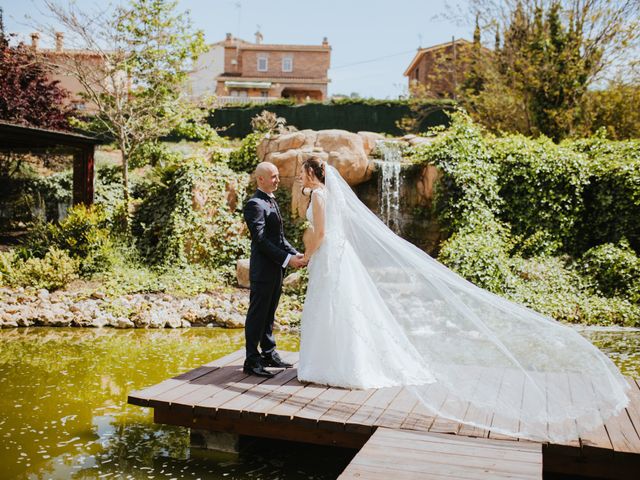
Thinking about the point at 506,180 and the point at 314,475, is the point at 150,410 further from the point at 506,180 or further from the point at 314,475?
the point at 506,180

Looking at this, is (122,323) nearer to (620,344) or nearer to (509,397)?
(509,397)

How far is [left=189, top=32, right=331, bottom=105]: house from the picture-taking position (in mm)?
47312

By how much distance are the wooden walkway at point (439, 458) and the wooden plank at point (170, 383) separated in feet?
6.17

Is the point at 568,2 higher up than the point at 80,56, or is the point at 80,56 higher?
the point at 568,2

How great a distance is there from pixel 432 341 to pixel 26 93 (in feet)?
51.0

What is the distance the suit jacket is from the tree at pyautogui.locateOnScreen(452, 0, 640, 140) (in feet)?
41.8

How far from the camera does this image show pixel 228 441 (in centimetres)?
496

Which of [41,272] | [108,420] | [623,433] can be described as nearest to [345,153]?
[41,272]

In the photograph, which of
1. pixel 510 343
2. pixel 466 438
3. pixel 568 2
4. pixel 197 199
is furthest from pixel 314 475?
pixel 568 2

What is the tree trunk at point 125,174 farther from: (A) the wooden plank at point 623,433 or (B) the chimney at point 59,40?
(A) the wooden plank at point 623,433

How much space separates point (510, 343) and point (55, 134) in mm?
12028

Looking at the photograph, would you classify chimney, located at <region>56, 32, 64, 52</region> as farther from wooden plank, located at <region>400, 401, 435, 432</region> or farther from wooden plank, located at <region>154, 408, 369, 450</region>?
wooden plank, located at <region>400, 401, 435, 432</region>

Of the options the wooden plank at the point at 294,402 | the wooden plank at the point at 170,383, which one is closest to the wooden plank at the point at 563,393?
the wooden plank at the point at 294,402

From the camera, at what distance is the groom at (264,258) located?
5.36m
